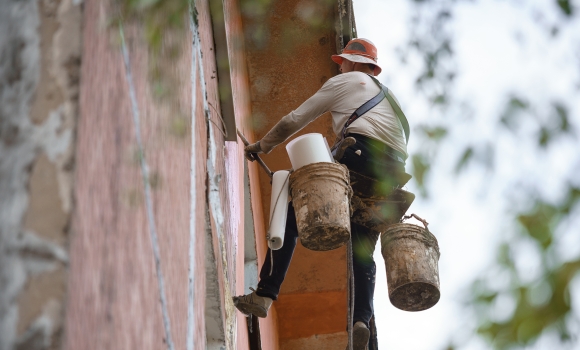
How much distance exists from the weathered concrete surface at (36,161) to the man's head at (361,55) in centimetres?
414

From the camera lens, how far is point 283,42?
6473mm

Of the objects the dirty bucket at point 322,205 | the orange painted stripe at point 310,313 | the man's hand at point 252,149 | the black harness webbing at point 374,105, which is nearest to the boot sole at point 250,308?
the dirty bucket at point 322,205

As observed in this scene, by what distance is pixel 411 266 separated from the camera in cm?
438

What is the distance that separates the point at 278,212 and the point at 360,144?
788 millimetres

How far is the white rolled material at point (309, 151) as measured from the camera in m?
4.23

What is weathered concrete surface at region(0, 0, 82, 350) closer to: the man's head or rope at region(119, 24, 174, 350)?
rope at region(119, 24, 174, 350)

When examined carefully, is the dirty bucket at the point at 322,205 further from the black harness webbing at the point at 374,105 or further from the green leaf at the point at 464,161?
the green leaf at the point at 464,161

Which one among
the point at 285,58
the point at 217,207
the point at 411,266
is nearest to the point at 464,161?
the point at 217,207

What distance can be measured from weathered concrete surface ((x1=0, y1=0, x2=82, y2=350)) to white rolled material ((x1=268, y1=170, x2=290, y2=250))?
2.78 m

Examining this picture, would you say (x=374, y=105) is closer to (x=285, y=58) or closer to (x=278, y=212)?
(x=278, y=212)

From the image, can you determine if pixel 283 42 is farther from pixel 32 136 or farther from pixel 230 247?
pixel 32 136

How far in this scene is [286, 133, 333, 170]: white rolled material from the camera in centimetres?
423

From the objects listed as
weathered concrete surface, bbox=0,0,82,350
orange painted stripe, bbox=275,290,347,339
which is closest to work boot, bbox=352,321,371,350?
weathered concrete surface, bbox=0,0,82,350

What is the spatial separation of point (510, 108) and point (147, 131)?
2.73ft
